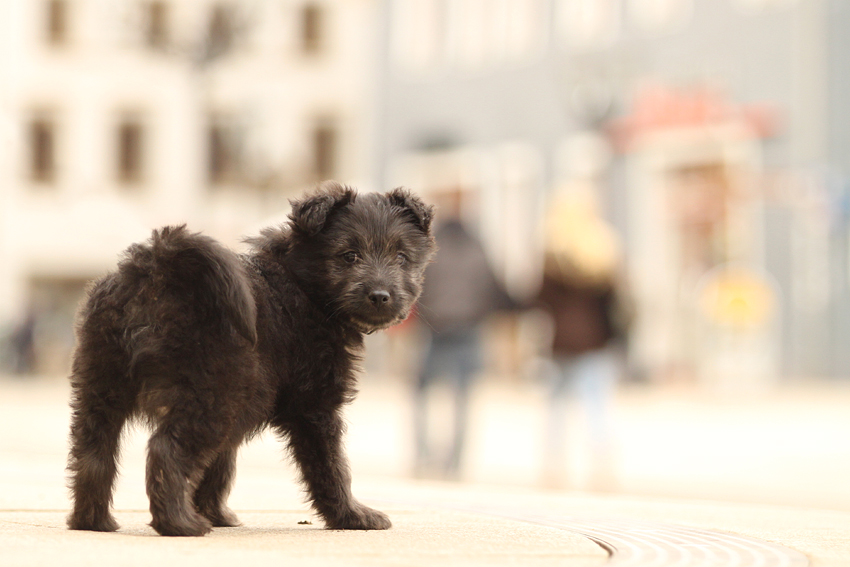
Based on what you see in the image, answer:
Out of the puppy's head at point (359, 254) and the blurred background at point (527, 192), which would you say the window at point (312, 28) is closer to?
the blurred background at point (527, 192)

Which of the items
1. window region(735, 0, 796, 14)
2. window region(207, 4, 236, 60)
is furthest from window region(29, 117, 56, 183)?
window region(735, 0, 796, 14)

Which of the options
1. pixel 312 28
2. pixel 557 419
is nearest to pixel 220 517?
pixel 557 419

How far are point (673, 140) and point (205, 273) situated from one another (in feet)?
87.1

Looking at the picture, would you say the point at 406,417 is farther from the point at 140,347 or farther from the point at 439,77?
the point at 439,77

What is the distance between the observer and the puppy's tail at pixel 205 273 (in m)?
5.08

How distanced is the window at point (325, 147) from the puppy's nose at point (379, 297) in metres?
37.8

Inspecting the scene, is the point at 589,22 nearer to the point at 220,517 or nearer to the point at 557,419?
the point at 557,419

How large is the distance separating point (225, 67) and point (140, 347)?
3721cm

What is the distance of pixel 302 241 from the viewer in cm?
557

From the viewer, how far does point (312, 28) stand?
4347 centimetres

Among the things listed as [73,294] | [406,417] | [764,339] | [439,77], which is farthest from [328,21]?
[406,417]

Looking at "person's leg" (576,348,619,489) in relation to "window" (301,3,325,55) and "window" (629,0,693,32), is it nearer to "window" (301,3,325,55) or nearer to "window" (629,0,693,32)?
"window" (629,0,693,32)

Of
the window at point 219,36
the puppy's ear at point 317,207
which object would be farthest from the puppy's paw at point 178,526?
the window at point 219,36

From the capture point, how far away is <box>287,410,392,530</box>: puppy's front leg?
5.49 metres
